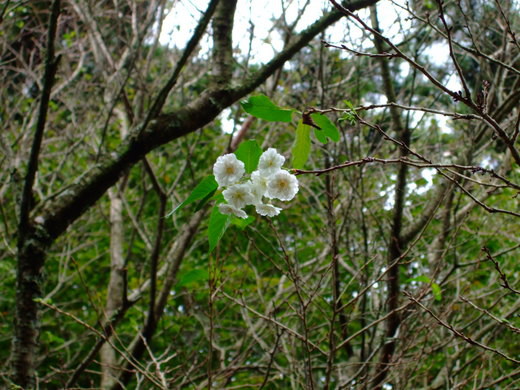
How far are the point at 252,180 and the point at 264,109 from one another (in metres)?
0.17

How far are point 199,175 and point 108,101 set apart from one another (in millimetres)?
1491

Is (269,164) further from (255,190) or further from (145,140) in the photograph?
(145,140)

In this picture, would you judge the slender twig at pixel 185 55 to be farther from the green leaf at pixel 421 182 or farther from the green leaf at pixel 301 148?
the green leaf at pixel 421 182

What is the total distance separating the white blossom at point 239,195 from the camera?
106 centimetres

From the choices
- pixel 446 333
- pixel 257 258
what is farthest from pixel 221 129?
pixel 446 333

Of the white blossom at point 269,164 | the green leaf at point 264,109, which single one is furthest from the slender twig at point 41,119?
the white blossom at point 269,164

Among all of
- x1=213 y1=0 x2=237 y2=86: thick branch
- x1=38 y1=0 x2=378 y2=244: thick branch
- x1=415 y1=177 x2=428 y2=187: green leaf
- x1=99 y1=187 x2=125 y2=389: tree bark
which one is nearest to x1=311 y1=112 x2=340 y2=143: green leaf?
x1=38 y1=0 x2=378 y2=244: thick branch

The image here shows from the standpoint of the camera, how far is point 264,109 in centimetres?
112

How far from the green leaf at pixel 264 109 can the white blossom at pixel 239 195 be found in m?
0.17

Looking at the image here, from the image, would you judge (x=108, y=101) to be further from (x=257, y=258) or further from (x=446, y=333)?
(x=446, y=333)

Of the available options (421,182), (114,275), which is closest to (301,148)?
(421,182)

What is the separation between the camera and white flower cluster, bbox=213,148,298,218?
41.5 inches

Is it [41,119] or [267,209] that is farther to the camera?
[41,119]

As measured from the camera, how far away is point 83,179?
88.6 inches
